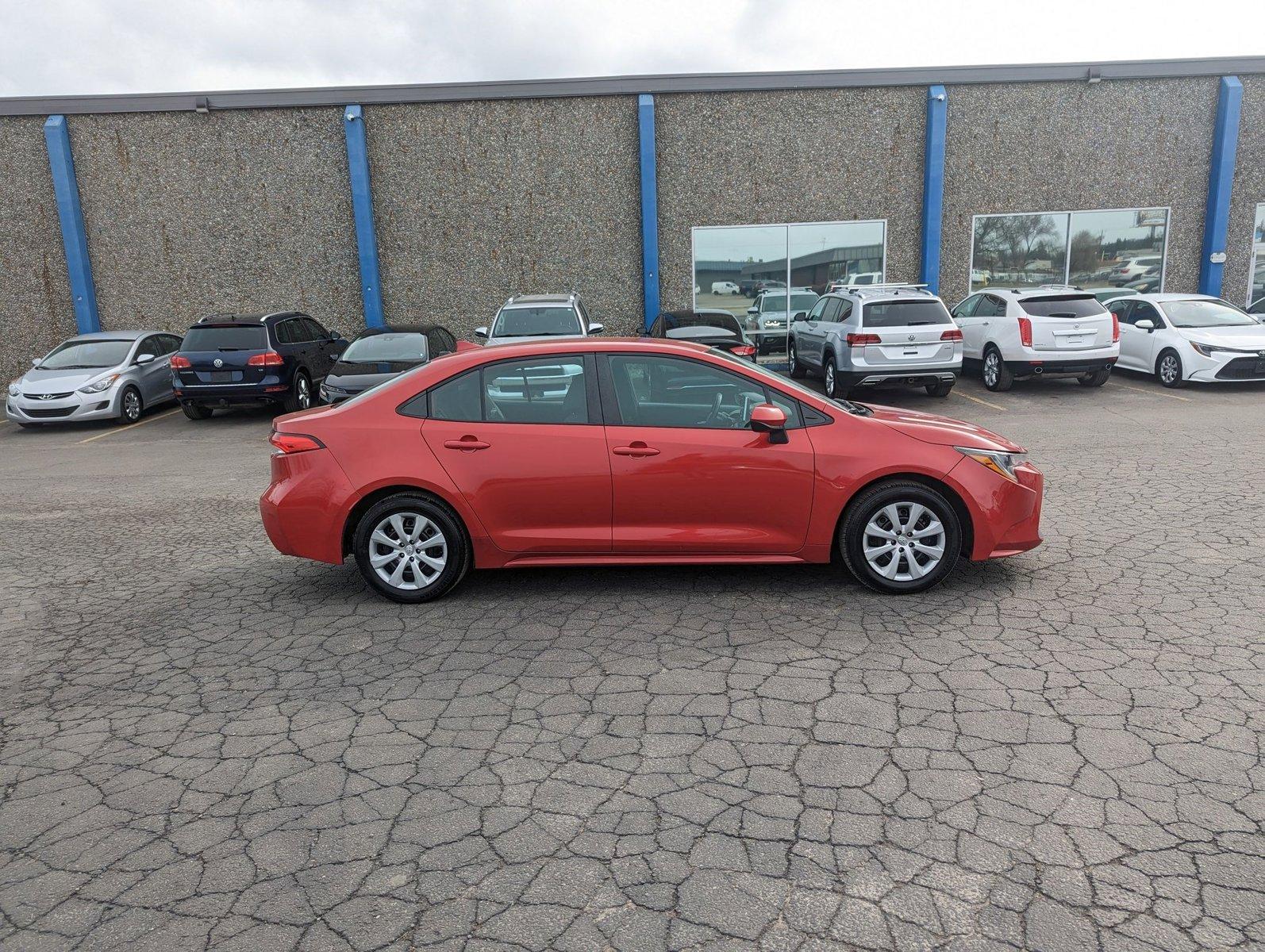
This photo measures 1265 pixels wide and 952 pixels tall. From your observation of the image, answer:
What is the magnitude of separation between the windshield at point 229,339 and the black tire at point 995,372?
11453 mm

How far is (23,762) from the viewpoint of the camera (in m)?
3.85

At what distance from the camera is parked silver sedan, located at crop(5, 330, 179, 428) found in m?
14.2

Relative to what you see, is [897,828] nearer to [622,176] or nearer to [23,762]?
[23,762]

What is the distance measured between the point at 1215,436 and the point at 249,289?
17.2 m

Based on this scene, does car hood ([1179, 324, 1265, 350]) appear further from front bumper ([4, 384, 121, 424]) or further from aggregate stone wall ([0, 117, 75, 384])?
aggregate stone wall ([0, 117, 75, 384])

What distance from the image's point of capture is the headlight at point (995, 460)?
216 inches

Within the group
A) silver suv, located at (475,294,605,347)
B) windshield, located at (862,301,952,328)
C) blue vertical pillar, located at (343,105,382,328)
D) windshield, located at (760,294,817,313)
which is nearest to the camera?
windshield, located at (862,301,952,328)

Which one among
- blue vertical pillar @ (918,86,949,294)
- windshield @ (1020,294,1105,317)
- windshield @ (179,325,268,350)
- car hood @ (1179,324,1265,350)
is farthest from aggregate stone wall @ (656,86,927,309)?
windshield @ (179,325,268,350)

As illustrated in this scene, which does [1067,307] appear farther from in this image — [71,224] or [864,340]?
[71,224]

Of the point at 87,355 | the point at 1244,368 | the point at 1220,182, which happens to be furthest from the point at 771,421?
the point at 1220,182

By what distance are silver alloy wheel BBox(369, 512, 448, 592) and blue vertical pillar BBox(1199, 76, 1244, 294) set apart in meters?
19.6

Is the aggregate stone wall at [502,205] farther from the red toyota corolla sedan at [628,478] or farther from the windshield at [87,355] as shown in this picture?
the red toyota corolla sedan at [628,478]

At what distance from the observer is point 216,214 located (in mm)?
18781

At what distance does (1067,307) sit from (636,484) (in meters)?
11.6
